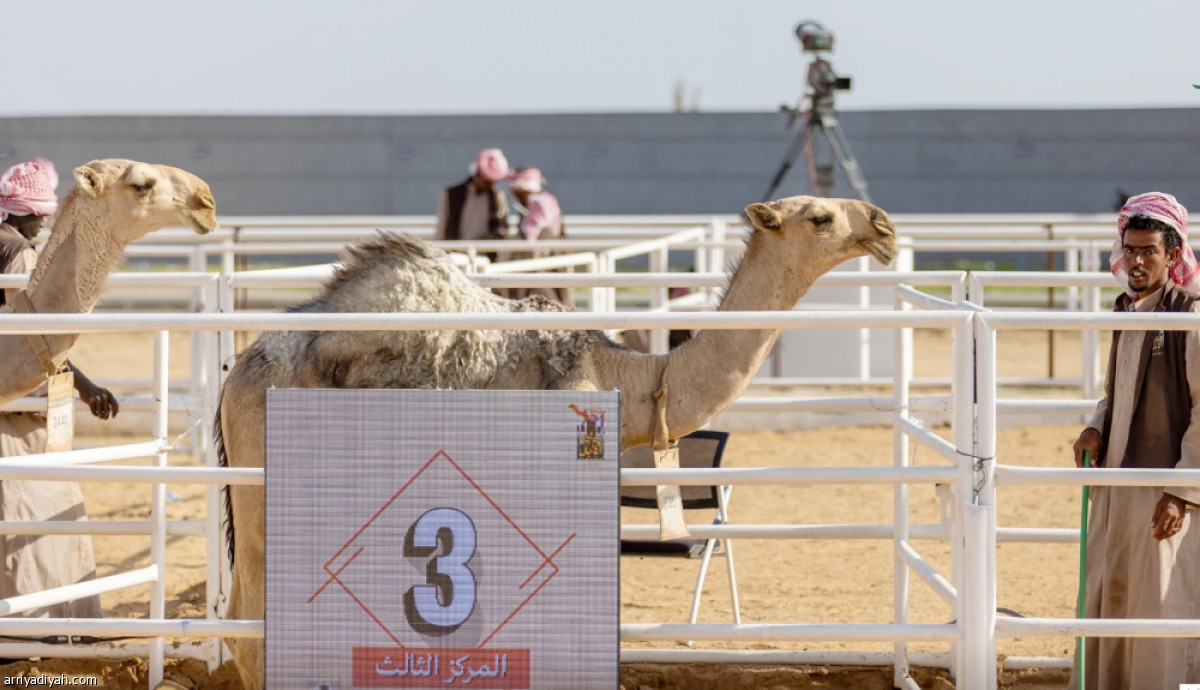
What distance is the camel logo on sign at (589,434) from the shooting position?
3807mm

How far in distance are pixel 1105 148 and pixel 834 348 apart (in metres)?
18.2

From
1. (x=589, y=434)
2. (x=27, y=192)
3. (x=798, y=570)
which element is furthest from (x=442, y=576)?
(x=798, y=570)

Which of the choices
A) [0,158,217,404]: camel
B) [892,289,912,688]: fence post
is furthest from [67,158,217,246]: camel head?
[892,289,912,688]: fence post

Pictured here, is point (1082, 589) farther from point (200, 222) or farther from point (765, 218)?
point (200, 222)

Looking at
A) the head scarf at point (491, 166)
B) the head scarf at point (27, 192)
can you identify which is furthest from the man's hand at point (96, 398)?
the head scarf at point (491, 166)

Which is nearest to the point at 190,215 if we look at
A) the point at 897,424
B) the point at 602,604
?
the point at 602,604

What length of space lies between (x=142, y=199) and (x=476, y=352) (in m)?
1.28

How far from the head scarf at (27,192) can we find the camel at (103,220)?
957 millimetres

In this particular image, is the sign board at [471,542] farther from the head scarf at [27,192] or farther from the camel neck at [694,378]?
the head scarf at [27,192]

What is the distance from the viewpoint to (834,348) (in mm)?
12055

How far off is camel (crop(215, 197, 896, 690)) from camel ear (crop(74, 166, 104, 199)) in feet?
2.56

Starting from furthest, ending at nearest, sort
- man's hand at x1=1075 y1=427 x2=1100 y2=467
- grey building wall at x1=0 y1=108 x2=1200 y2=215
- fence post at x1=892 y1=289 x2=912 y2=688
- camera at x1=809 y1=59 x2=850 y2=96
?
grey building wall at x1=0 y1=108 x2=1200 y2=215
camera at x1=809 y1=59 x2=850 y2=96
fence post at x1=892 y1=289 x2=912 y2=688
man's hand at x1=1075 y1=427 x2=1100 y2=467

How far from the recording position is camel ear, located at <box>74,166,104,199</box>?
4.75 m

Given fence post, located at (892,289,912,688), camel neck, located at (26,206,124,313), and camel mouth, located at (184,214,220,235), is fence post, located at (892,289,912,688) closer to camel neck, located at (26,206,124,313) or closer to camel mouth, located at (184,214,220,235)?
camel mouth, located at (184,214,220,235)
